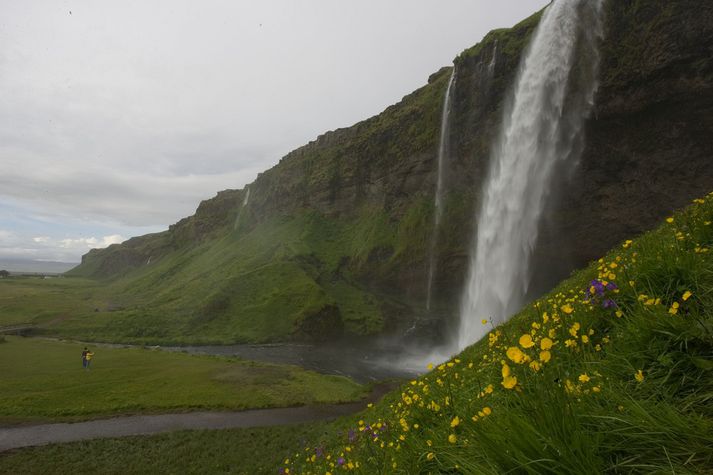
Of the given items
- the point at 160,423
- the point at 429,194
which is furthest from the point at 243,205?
the point at 160,423

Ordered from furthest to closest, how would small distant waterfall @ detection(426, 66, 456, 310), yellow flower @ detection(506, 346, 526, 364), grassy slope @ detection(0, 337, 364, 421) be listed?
small distant waterfall @ detection(426, 66, 456, 310) → grassy slope @ detection(0, 337, 364, 421) → yellow flower @ detection(506, 346, 526, 364)

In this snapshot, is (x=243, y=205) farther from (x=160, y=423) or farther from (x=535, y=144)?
(x=160, y=423)

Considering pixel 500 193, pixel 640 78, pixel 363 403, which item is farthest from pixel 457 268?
pixel 363 403

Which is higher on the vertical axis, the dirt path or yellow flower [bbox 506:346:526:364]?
yellow flower [bbox 506:346:526:364]

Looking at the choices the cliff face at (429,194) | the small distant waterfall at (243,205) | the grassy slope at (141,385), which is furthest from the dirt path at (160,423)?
the small distant waterfall at (243,205)

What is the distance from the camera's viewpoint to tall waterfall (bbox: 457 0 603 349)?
52844 mm

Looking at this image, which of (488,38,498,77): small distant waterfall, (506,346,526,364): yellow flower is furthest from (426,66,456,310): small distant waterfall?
(506,346,526,364): yellow flower

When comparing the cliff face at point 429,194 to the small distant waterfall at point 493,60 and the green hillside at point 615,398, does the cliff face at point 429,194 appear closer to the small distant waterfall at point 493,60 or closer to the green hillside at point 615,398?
the small distant waterfall at point 493,60

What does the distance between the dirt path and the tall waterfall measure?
101 feet

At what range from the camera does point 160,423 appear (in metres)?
29.7

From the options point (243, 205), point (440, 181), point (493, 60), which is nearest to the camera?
point (493, 60)

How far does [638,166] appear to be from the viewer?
51.8 metres

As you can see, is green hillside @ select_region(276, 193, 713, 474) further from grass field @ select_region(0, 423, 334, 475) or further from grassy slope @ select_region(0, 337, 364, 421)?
grassy slope @ select_region(0, 337, 364, 421)

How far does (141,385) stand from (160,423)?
1209 cm
